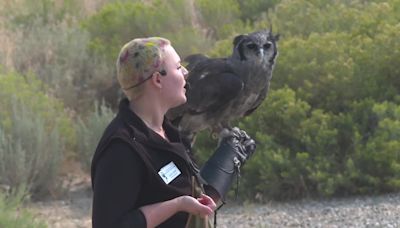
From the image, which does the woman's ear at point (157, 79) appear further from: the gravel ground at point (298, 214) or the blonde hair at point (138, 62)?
the gravel ground at point (298, 214)

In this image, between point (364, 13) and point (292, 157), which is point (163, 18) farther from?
point (292, 157)

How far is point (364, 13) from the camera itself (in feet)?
35.1

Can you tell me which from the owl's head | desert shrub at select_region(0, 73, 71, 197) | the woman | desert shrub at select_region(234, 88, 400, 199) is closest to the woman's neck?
the woman

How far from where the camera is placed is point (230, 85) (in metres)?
6.96

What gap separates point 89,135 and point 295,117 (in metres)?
2.28

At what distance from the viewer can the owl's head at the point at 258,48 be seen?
688cm

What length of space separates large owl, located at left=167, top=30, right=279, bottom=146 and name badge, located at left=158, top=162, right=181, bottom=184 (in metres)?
3.53

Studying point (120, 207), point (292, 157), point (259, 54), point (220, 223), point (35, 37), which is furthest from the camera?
point (35, 37)

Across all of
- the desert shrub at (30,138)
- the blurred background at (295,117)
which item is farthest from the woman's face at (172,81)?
the desert shrub at (30,138)

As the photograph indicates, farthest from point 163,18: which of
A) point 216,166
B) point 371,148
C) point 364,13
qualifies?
point 216,166

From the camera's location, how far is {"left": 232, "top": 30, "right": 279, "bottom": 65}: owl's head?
271 inches

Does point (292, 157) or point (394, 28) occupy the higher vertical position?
point (394, 28)

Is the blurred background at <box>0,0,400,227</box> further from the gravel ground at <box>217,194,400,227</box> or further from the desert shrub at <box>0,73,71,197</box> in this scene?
the gravel ground at <box>217,194,400,227</box>

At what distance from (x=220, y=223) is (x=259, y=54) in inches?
76.2
